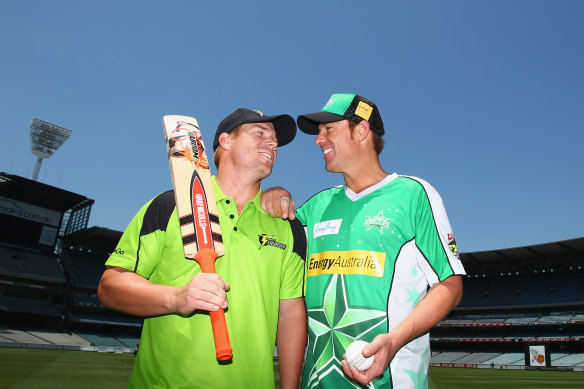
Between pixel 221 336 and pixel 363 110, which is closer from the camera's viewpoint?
pixel 221 336

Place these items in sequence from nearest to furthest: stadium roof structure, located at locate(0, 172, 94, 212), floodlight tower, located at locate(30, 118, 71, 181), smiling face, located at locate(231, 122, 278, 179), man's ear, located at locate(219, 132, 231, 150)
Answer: smiling face, located at locate(231, 122, 278, 179) → man's ear, located at locate(219, 132, 231, 150) → stadium roof structure, located at locate(0, 172, 94, 212) → floodlight tower, located at locate(30, 118, 71, 181)

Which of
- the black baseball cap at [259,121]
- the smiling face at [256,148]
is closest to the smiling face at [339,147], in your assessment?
the black baseball cap at [259,121]

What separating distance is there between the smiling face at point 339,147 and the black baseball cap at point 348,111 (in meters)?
0.07

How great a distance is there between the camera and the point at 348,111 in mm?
3059

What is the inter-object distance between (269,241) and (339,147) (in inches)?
36.7

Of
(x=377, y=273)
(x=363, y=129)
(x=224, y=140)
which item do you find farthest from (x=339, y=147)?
(x=377, y=273)

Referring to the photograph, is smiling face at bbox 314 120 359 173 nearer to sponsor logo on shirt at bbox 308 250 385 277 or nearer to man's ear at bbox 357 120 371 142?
man's ear at bbox 357 120 371 142

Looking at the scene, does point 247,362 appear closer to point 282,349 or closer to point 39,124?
point 282,349

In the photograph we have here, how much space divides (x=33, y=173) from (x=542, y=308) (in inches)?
2361

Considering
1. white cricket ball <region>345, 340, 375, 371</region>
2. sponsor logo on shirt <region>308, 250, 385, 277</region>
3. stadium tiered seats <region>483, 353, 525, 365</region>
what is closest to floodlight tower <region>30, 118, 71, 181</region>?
stadium tiered seats <region>483, 353, 525, 365</region>

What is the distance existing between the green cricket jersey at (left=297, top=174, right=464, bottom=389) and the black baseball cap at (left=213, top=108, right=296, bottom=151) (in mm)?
833

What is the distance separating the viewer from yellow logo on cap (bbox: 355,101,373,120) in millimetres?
3070

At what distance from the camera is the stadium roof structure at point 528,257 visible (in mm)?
35391

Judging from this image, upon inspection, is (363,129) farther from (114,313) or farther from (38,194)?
(114,313)
